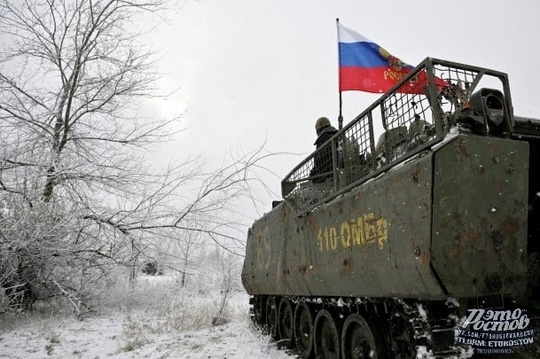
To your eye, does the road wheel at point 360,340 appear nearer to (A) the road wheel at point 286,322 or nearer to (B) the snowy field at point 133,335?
(B) the snowy field at point 133,335

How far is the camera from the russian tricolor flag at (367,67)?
6.86 meters

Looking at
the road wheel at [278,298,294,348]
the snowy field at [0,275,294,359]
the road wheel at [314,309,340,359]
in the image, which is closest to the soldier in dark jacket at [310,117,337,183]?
the road wheel at [314,309,340,359]

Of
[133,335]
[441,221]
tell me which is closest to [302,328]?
[133,335]

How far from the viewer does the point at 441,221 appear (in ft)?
8.77

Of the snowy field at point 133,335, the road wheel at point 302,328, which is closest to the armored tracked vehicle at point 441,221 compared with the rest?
the road wheel at point 302,328

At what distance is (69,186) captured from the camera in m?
10.6

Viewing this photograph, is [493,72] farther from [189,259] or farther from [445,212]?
[189,259]

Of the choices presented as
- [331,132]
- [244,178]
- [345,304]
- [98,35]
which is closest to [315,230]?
[345,304]

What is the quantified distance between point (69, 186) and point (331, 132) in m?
7.51

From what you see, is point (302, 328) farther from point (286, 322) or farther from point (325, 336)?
point (325, 336)

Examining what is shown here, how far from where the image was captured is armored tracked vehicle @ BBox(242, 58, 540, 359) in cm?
269

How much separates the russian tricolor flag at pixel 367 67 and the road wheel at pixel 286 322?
3780 millimetres

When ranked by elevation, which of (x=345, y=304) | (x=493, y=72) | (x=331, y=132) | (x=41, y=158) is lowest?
(x=345, y=304)

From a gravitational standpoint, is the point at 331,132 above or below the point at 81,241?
above
